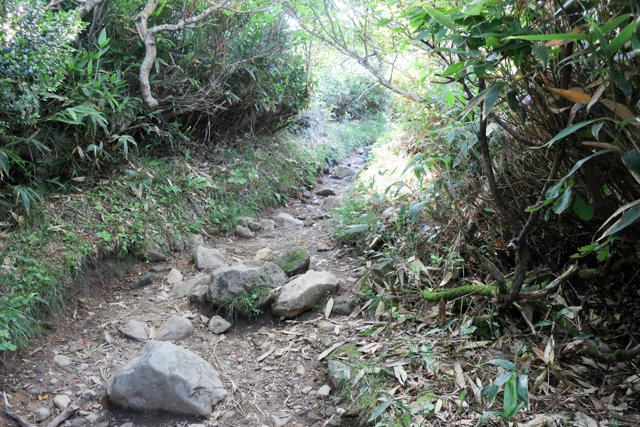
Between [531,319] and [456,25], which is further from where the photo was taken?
[531,319]

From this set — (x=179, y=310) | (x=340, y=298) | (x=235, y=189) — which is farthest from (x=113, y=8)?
(x=340, y=298)

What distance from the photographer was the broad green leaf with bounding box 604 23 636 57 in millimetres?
1061

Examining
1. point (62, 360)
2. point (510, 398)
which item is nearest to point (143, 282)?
point (62, 360)

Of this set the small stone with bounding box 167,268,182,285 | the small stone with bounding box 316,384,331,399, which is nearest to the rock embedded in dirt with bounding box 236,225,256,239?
the small stone with bounding box 167,268,182,285

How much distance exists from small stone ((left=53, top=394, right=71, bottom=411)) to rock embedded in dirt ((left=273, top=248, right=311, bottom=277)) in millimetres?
1673

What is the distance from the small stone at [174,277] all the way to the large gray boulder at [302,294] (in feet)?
3.32

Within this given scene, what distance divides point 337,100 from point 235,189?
6900mm

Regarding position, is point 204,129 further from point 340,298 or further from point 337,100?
point 337,100

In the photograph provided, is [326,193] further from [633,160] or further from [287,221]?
[633,160]

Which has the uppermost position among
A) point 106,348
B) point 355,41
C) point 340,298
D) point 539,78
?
point 355,41

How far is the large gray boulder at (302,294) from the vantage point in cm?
312

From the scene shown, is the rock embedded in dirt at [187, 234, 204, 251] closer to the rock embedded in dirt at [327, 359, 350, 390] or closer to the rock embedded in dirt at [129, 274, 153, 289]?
the rock embedded in dirt at [129, 274, 153, 289]

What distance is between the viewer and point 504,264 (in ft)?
8.44

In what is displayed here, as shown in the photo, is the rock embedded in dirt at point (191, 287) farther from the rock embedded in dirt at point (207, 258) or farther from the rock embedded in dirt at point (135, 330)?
the rock embedded in dirt at point (135, 330)
